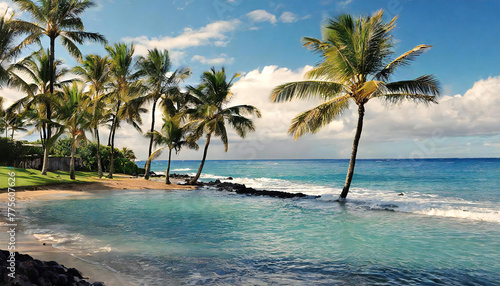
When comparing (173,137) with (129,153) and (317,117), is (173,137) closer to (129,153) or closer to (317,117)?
(317,117)

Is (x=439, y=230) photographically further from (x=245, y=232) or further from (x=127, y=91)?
(x=127, y=91)

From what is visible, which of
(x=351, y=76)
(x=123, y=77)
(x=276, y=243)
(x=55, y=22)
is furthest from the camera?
(x=123, y=77)

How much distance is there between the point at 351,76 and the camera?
1397 cm

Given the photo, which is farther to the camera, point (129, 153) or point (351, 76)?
point (129, 153)

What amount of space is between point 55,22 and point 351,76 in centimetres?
1933

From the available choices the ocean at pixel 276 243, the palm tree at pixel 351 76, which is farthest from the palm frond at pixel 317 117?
the ocean at pixel 276 243

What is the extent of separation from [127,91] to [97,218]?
58.2ft

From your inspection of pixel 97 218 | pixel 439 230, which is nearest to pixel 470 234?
pixel 439 230

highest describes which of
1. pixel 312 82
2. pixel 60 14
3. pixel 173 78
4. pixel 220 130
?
pixel 60 14

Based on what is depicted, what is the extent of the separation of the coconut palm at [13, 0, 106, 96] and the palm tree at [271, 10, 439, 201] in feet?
52.2

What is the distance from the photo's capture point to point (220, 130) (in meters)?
23.5

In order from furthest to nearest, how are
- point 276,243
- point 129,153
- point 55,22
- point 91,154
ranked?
point 129,153, point 91,154, point 55,22, point 276,243

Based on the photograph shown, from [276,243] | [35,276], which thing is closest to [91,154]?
[276,243]

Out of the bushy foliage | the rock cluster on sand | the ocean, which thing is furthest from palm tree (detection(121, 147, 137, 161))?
the rock cluster on sand
